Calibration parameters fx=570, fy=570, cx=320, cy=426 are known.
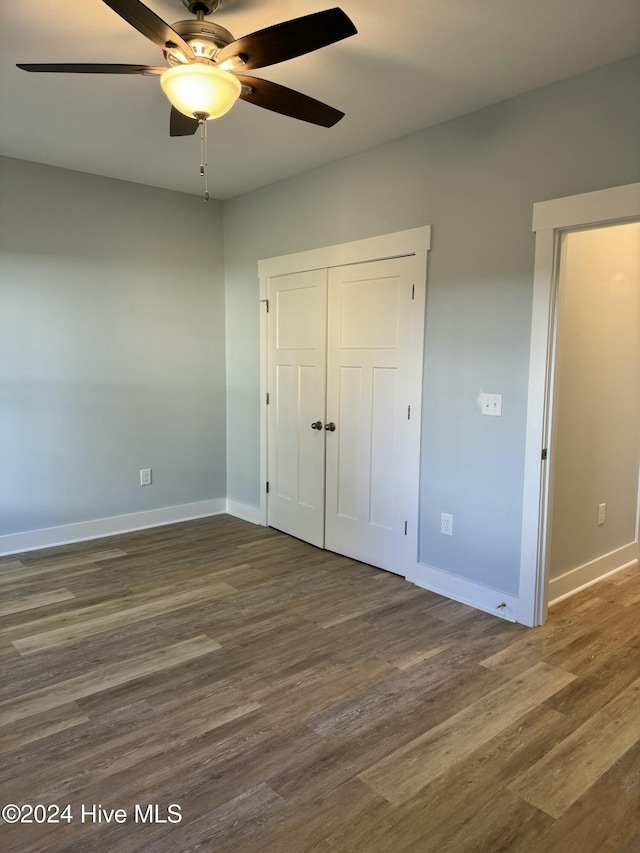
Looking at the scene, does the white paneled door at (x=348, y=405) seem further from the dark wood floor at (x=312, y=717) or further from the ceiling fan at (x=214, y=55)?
the ceiling fan at (x=214, y=55)

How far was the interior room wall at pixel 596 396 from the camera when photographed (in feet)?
10.1

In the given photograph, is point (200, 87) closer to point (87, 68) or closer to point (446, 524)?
point (87, 68)

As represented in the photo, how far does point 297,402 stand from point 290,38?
268cm

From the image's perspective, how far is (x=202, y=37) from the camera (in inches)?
77.0

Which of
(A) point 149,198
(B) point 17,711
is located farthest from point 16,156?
(B) point 17,711

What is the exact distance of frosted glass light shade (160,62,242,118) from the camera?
1.81 meters

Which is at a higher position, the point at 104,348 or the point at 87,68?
the point at 87,68

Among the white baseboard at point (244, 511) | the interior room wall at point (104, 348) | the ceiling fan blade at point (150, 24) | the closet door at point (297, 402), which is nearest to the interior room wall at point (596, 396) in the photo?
the closet door at point (297, 402)

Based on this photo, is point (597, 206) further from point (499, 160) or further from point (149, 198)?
point (149, 198)

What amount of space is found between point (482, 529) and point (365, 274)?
1697 mm

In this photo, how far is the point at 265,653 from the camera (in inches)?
104

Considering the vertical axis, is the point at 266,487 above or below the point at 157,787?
above

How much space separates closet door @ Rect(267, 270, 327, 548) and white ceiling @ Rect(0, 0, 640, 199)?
0.89 m

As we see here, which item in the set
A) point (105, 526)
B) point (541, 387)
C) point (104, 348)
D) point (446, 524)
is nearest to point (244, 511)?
point (105, 526)
